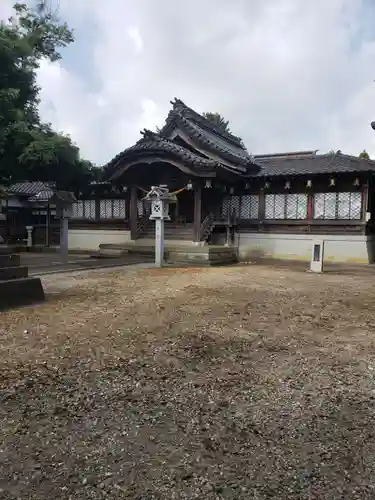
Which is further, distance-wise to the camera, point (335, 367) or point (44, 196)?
point (44, 196)

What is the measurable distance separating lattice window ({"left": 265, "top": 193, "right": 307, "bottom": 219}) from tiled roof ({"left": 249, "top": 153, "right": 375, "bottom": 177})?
1098 mm

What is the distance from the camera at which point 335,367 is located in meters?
4.15

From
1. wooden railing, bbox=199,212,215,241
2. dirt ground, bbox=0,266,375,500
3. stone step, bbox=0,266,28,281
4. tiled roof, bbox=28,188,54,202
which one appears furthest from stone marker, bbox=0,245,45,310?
tiled roof, bbox=28,188,54,202

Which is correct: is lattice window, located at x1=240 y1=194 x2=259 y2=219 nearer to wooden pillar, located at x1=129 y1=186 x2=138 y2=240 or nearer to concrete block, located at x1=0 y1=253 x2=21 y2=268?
wooden pillar, located at x1=129 y1=186 x2=138 y2=240

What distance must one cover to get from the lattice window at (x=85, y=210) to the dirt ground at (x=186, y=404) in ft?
55.8

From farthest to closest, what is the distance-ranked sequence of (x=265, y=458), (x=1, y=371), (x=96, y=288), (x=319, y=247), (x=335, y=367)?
(x=319, y=247)
(x=96, y=288)
(x=335, y=367)
(x=1, y=371)
(x=265, y=458)

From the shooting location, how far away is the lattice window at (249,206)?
18.9 meters

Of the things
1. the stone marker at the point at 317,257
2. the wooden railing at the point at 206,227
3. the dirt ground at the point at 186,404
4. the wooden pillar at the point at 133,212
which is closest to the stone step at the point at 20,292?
the dirt ground at the point at 186,404

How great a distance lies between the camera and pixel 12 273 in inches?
279

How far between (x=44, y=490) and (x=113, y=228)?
798 inches

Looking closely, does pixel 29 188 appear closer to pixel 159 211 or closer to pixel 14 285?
pixel 159 211

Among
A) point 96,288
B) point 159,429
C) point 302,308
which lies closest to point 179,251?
point 96,288

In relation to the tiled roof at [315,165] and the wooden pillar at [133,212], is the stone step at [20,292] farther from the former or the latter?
the tiled roof at [315,165]

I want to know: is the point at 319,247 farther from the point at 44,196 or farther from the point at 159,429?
the point at 44,196
